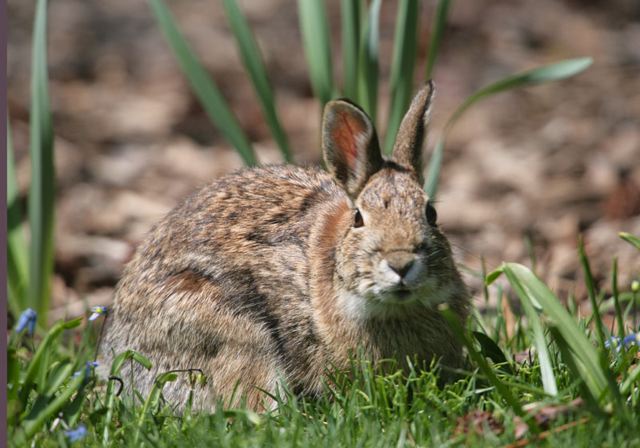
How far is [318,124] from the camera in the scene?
9164 mm

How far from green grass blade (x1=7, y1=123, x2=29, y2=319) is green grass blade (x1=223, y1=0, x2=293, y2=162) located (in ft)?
4.66

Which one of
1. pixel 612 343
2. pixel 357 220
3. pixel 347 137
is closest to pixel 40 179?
pixel 347 137

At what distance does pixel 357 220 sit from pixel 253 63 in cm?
167

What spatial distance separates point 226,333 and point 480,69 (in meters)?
5.86

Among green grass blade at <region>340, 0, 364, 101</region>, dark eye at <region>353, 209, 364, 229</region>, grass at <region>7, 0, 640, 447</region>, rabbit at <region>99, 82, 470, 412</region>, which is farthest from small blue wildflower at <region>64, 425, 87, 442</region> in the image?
green grass blade at <region>340, 0, 364, 101</region>

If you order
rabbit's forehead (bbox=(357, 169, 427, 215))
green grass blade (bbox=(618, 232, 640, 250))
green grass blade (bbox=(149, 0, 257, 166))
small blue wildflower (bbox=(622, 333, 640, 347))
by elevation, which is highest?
green grass blade (bbox=(149, 0, 257, 166))

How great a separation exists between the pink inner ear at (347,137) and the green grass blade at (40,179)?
1.91 metres

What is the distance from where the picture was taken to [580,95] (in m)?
9.46

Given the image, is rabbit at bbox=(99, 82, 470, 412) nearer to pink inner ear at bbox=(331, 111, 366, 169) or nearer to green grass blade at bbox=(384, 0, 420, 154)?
pink inner ear at bbox=(331, 111, 366, 169)

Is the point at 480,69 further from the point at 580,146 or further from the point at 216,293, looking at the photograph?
the point at 216,293

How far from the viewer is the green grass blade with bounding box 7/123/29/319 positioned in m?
6.00

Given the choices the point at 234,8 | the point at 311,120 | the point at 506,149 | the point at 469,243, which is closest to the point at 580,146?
the point at 506,149

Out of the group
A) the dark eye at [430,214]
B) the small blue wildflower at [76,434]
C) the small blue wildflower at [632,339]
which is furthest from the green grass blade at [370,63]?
the small blue wildflower at [76,434]

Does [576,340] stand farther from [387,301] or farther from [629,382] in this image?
[387,301]
